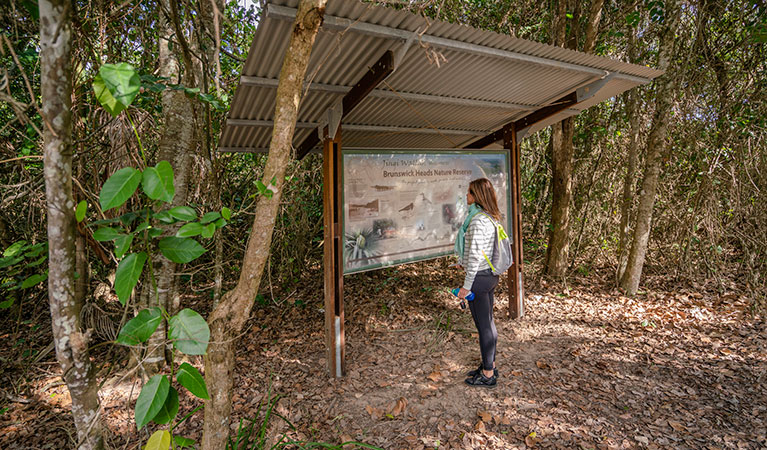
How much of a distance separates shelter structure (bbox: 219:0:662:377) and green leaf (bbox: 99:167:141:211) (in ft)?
3.99

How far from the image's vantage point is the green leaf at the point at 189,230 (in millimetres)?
1433

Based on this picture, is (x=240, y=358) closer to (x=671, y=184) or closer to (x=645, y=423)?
(x=645, y=423)

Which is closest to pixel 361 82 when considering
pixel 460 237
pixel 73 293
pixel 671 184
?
pixel 460 237

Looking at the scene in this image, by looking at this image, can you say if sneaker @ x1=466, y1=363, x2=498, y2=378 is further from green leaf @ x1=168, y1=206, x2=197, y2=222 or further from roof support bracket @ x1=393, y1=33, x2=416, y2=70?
green leaf @ x1=168, y1=206, x2=197, y2=222

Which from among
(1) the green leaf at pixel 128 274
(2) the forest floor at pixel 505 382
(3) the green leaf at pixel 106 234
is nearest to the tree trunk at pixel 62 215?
(3) the green leaf at pixel 106 234

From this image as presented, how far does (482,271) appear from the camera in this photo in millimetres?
3500

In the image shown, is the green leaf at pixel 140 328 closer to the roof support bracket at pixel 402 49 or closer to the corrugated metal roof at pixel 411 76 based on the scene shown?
the corrugated metal roof at pixel 411 76

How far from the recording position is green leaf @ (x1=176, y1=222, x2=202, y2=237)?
4.70 feet

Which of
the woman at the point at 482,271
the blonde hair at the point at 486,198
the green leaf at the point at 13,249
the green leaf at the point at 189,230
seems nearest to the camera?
the green leaf at the point at 189,230

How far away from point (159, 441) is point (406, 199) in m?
3.55

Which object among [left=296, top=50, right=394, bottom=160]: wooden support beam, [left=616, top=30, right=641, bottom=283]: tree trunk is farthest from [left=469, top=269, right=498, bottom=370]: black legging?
[left=616, top=30, right=641, bottom=283]: tree trunk

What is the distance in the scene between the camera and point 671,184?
21.6 ft

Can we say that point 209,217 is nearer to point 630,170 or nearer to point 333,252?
point 333,252

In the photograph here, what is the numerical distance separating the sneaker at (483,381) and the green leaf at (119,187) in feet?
11.2
